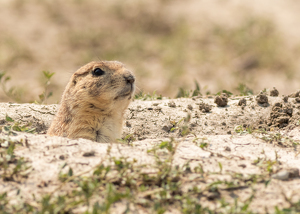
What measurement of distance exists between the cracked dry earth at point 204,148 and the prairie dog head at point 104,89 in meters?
0.63

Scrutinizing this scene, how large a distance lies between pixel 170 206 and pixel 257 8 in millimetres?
10760

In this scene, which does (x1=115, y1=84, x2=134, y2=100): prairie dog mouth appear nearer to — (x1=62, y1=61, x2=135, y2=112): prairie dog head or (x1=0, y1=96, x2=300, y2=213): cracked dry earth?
(x1=62, y1=61, x2=135, y2=112): prairie dog head

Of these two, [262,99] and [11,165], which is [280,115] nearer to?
[262,99]

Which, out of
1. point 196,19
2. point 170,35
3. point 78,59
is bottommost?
Answer: point 78,59

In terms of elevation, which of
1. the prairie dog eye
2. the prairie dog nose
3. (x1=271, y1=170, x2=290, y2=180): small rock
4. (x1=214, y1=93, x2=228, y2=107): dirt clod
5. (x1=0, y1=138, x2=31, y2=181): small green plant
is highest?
(x1=214, y1=93, x2=228, y2=107): dirt clod

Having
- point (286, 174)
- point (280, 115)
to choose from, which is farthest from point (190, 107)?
point (286, 174)

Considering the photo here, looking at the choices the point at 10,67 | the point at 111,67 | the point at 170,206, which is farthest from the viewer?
the point at 10,67

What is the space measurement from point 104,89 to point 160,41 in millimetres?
6897

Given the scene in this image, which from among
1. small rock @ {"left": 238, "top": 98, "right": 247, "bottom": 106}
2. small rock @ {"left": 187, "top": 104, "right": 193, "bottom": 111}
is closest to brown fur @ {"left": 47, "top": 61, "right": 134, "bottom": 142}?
small rock @ {"left": 187, "top": 104, "right": 193, "bottom": 111}

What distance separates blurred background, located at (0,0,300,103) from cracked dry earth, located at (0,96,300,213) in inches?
142

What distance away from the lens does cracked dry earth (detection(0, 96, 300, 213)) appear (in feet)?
8.22

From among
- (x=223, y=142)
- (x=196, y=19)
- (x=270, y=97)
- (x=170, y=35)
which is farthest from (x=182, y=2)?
(x=223, y=142)

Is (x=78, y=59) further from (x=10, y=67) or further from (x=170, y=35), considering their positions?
(x=170, y=35)

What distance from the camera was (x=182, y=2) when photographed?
12.6 metres
